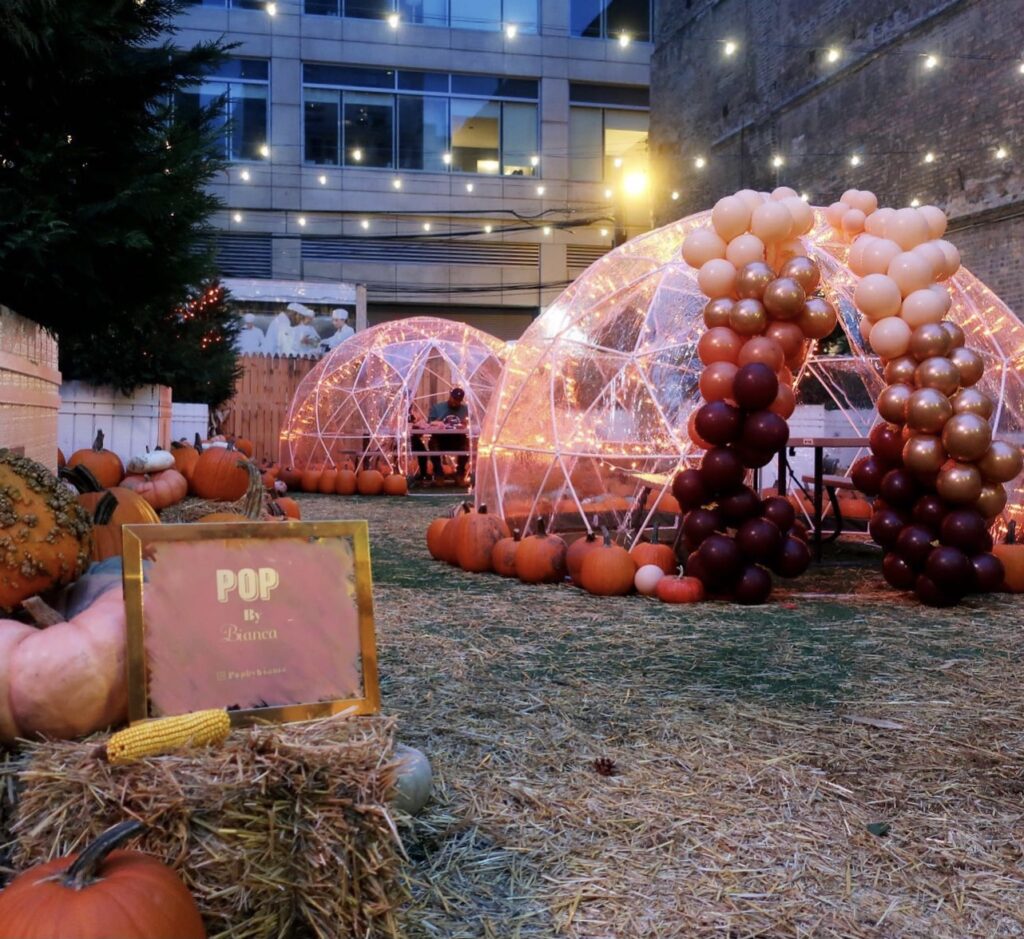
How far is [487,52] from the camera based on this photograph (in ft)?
92.4

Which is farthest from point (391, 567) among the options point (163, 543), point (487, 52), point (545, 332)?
point (487, 52)

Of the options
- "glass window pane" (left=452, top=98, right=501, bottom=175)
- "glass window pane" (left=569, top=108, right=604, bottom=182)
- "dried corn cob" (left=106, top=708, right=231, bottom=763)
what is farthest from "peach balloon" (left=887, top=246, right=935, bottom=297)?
"glass window pane" (left=569, top=108, right=604, bottom=182)

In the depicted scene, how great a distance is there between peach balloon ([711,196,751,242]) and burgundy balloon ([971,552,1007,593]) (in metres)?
2.65

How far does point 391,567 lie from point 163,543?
18.0 ft

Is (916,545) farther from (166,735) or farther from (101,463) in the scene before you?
(101,463)

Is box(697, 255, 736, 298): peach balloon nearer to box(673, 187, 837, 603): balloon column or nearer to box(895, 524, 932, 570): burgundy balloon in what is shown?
box(673, 187, 837, 603): balloon column

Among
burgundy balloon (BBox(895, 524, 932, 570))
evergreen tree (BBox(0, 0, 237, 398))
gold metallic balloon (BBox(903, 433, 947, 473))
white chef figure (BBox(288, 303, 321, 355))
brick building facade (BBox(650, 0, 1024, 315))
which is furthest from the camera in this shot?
white chef figure (BBox(288, 303, 321, 355))

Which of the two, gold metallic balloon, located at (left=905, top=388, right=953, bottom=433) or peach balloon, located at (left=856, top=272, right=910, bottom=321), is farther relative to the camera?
peach balloon, located at (left=856, top=272, right=910, bottom=321)

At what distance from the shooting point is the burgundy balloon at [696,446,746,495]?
243 inches

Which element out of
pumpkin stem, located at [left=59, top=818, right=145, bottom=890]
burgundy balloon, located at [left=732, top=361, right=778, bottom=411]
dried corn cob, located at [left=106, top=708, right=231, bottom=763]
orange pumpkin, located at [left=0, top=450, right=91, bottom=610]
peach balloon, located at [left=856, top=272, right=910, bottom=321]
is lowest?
pumpkin stem, located at [left=59, top=818, right=145, bottom=890]

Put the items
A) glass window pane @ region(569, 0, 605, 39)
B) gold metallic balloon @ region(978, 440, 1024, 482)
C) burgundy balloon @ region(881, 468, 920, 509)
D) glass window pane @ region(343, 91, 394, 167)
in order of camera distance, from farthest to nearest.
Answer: glass window pane @ region(569, 0, 605, 39)
glass window pane @ region(343, 91, 394, 167)
burgundy balloon @ region(881, 468, 920, 509)
gold metallic balloon @ region(978, 440, 1024, 482)

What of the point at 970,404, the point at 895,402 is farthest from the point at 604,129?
the point at 970,404

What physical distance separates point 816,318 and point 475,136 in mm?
24169

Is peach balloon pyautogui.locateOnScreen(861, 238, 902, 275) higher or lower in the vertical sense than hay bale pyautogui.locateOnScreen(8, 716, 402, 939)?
higher
